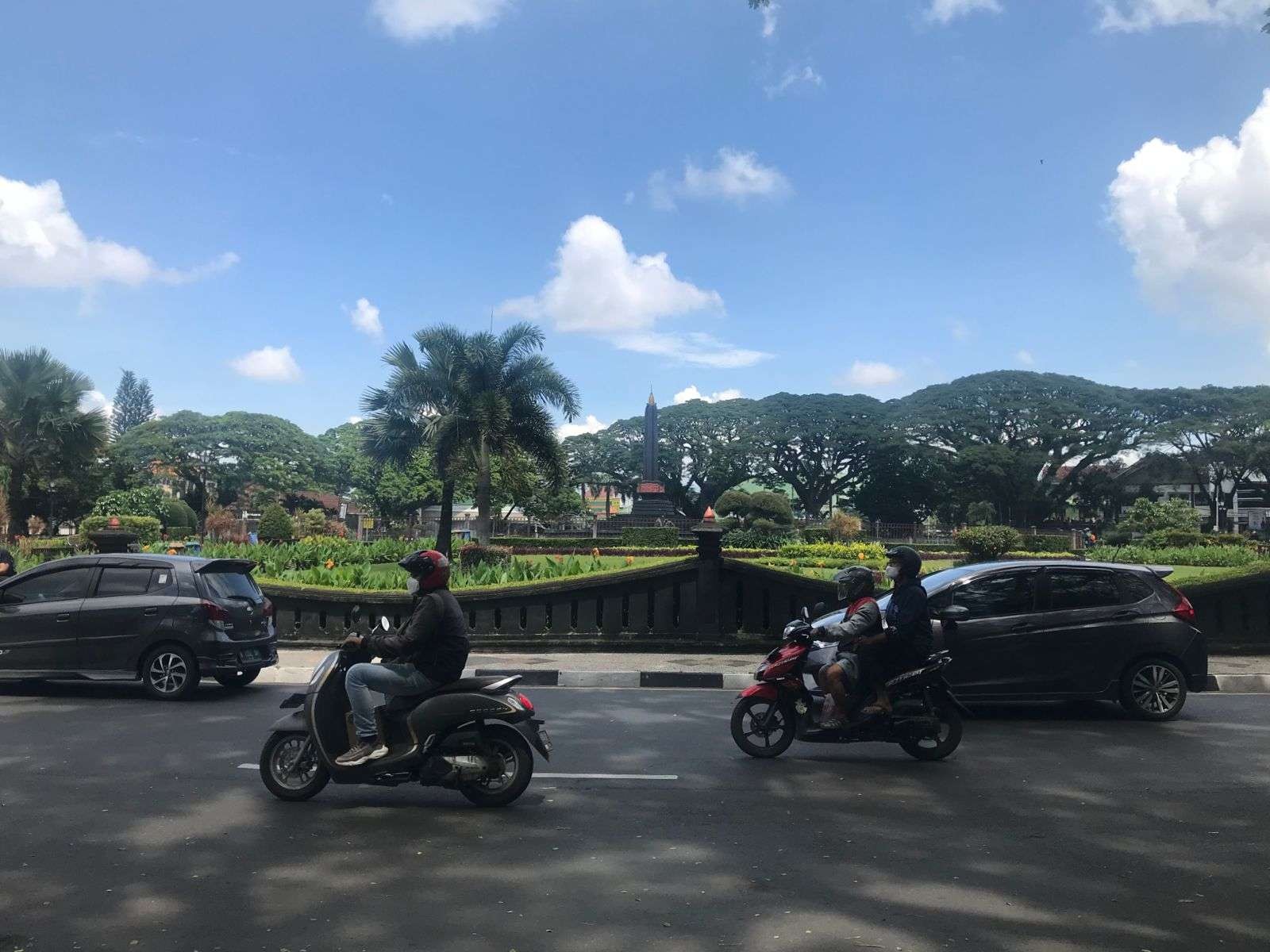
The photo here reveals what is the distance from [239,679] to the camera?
10742 millimetres

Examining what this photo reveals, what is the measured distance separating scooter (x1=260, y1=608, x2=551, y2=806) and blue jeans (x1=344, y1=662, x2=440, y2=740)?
5 cm

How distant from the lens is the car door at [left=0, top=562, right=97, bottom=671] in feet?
33.0

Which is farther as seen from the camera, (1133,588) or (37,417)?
(37,417)

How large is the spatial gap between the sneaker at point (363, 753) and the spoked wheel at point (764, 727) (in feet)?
8.58

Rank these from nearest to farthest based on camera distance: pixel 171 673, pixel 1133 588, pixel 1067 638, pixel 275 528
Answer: pixel 1067 638, pixel 1133 588, pixel 171 673, pixel 275 528

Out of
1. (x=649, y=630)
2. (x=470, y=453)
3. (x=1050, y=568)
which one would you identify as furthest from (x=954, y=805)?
(x=470, y=453)

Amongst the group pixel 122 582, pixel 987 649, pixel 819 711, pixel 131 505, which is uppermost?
pixel 131 505

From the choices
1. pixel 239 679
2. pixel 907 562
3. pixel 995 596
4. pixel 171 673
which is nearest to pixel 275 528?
pixel 239 679

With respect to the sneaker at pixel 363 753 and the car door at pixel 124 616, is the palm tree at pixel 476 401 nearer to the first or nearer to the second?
the car door at pixel 124 616

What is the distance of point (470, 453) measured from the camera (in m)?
27.4

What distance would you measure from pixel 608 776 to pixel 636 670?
534cm

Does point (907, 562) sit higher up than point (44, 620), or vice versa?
point (907, 562)

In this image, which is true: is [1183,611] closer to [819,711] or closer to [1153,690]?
[1153,690]

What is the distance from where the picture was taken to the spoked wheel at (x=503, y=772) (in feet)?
19.4
